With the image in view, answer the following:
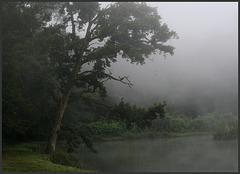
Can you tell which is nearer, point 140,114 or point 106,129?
point 140,114

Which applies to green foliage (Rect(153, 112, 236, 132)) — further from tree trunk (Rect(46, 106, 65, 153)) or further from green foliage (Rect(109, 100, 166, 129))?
tree trunk (Rect(46, 106, 65, 153))

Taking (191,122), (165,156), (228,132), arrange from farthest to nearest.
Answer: (191,122) → (228,132) → (165,156)

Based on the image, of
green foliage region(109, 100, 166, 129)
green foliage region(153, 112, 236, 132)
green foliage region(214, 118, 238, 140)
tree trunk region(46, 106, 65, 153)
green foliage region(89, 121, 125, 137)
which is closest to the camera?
green foliage region(109, 100, 166, 129)

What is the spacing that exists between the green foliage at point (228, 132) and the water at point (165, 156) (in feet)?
1.60

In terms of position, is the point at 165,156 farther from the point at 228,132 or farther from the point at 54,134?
the point at 228,132

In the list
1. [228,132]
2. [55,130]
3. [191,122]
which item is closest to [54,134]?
[55,130]

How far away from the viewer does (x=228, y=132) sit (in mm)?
16234

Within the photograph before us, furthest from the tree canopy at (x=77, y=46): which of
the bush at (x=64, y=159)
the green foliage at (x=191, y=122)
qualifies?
the green foliage at (x=191, y=122)

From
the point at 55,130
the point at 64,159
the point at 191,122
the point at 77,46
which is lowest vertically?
the point at 64,159

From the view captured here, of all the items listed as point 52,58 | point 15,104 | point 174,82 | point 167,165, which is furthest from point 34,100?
point 174,82

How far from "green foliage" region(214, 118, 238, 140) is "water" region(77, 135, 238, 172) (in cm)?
49

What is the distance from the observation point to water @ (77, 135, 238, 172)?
10812mm

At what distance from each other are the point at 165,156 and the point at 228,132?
5226mm

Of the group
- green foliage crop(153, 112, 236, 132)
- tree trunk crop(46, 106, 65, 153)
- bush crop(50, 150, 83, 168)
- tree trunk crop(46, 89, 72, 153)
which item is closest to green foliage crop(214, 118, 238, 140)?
green foliage crop(153, 112, 236, 132)
